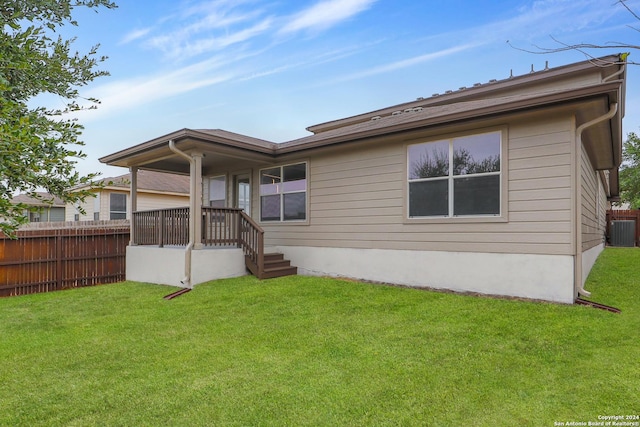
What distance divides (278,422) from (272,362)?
1.06 meters

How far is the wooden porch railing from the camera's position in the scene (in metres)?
7.72

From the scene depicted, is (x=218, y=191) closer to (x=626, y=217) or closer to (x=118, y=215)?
(x=118, y=215)

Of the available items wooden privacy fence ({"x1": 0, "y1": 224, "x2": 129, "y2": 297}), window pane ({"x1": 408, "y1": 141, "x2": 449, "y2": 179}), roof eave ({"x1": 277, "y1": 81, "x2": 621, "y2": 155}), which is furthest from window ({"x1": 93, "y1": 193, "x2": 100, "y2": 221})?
window pane ({"x1": 408, "y1": 141, "x2": 449, "y2": 179})

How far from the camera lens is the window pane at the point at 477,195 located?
5898 millimetres

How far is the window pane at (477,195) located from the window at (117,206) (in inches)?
646

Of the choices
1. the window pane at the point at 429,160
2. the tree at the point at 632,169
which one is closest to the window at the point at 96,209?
the window pane at the point at 429,160

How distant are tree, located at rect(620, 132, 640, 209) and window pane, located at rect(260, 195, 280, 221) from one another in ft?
90.2

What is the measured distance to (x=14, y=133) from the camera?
1921 millimetres

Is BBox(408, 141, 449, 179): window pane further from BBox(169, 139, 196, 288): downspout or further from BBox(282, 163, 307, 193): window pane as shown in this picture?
BBox(169, 139, 196, 288): downspout

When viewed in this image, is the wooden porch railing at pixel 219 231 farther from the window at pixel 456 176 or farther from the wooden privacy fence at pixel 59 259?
the window at pixel 456 176

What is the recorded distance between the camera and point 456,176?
20.6ft

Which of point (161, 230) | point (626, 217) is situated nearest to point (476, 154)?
point (161, 230)

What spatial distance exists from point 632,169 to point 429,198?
28905 millimetres

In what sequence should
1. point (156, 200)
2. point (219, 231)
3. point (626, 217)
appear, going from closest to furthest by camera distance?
point (219, 231)
point (626, 217)
point (156, 200)
